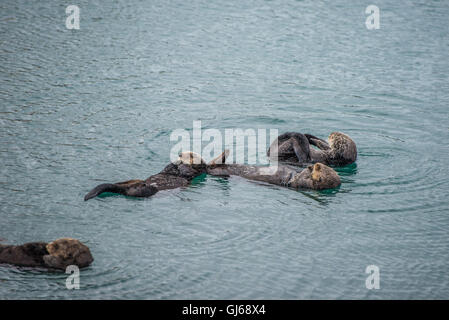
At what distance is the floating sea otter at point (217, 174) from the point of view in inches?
257

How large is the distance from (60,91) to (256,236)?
19.5 ft

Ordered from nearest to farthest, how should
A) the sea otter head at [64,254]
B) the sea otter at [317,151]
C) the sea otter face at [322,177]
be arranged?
the sea otter head at [64,254] < the sea otter face at [322,177] < the sea otter at [317,151]

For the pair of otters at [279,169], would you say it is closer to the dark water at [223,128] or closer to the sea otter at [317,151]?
the sea otter at [317,151]

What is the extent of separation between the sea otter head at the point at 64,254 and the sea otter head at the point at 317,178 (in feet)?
9.77

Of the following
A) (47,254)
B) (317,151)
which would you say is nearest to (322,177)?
(317,151)

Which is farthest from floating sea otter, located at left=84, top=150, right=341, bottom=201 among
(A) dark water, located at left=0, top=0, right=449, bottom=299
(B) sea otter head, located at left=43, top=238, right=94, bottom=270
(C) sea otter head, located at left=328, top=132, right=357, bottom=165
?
(B) sea otter head, located at left=43, top=238, right=94, bottom=270

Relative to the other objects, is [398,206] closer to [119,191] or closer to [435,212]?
[435,212]

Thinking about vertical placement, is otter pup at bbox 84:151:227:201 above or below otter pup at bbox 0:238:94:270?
above

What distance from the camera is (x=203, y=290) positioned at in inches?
199

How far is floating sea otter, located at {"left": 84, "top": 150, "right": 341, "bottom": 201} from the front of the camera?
257 inches

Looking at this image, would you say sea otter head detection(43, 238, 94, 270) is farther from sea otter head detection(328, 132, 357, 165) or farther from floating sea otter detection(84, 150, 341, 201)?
sea otter head detection(328, 132, 357, 165)

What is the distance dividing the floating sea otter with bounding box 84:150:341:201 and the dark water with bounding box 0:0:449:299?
13cm

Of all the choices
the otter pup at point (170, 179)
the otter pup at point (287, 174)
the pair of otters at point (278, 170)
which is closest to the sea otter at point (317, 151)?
the pair of otters at point (278, 170)
